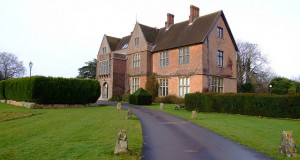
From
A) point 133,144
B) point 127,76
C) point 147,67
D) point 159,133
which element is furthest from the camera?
point 127,76

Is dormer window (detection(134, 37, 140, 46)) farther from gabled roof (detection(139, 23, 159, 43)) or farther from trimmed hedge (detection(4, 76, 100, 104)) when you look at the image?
trimmed hedge (detection(4, 76, 100, 104))

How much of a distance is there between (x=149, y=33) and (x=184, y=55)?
879 cm

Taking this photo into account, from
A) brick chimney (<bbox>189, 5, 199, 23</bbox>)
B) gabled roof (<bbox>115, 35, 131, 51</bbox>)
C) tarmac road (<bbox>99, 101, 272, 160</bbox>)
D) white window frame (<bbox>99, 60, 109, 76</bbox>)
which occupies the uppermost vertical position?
brick chimney (<bbox>189, 5, 199, 23</bbox>)

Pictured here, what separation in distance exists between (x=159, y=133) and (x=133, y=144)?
2.74m

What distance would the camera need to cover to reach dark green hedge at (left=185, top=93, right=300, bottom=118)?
61.9 feet

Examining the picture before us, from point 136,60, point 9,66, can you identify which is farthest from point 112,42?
point 9,66

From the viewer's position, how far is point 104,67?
4206 cm

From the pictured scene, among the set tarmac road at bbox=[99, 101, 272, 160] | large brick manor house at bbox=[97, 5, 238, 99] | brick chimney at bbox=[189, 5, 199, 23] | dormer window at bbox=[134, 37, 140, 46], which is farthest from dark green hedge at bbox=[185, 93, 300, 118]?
dormer window at bbox=[134, 37, 140, 46]

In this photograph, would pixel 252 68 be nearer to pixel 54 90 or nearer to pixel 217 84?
pixel 217 84

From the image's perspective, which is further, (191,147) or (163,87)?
(163,87)

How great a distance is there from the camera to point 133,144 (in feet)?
30.2

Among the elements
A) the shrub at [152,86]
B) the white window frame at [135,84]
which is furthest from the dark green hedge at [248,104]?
the white window frame at [135,84]

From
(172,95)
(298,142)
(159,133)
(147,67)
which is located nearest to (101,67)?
(147,67)

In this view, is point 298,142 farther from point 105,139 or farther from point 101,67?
point 101,67
